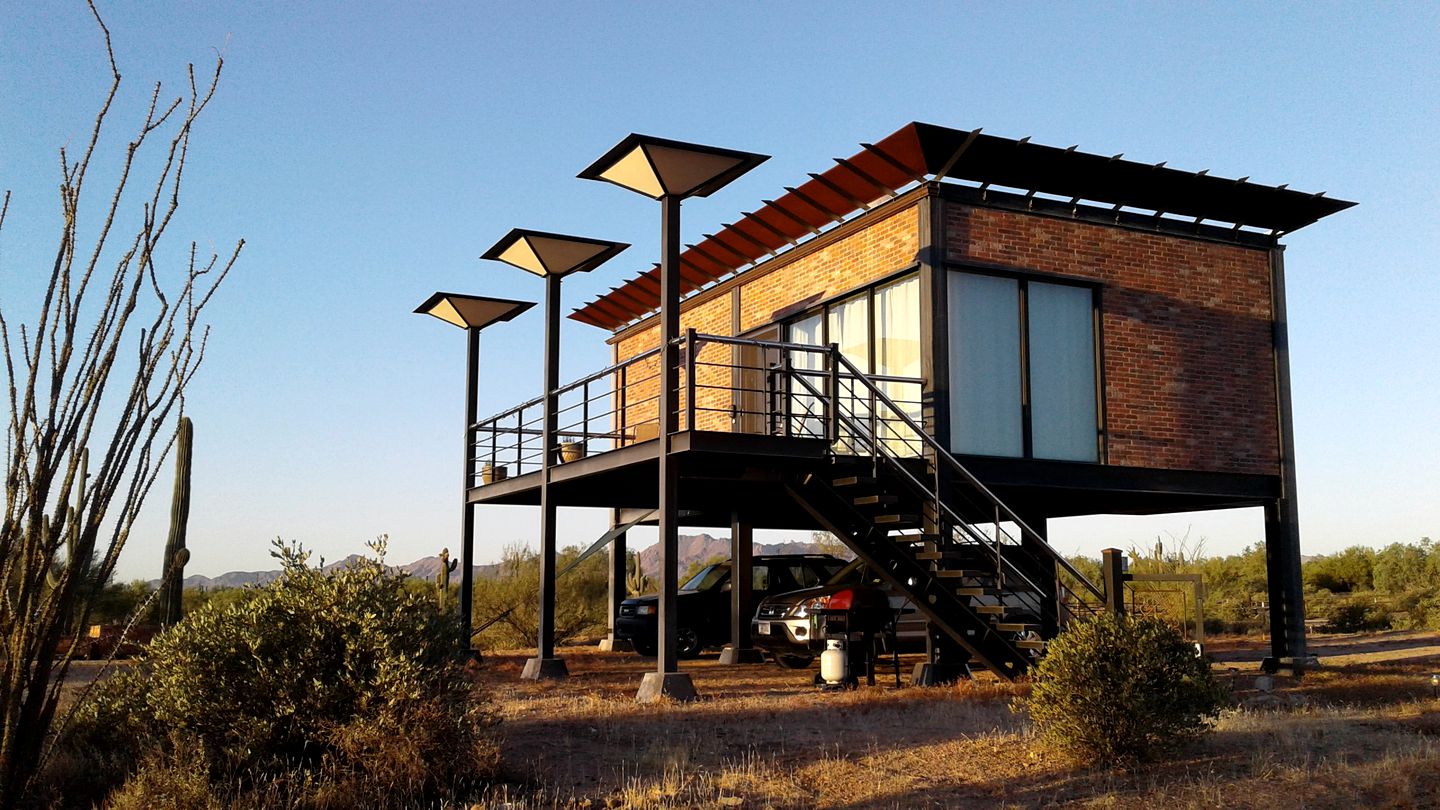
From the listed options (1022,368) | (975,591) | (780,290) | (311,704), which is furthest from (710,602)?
(311,704)

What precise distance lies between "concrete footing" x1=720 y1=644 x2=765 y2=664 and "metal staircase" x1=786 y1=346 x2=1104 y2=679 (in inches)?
178

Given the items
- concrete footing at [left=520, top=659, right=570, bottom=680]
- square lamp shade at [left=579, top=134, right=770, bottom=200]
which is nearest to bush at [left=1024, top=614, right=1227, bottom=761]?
square lamp shade at [left=579, top=134, right=770, bottom=200]

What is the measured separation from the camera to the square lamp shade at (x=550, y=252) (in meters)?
15.6

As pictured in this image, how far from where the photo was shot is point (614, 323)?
24.8 metres

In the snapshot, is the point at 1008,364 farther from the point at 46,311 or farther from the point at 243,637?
the point at 46,311

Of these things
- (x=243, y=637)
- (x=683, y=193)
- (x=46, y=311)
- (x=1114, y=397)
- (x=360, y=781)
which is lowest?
(x=360, y=781)

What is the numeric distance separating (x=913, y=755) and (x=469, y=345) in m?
12.0

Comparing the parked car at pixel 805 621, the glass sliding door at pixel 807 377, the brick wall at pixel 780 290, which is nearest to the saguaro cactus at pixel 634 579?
the brick wall at pixel 780 290

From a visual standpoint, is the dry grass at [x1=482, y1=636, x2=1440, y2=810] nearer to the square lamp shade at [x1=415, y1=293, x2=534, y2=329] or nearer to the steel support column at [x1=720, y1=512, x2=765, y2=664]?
the steel support column at [x1=720, y1=512, x2=765, y2=664]

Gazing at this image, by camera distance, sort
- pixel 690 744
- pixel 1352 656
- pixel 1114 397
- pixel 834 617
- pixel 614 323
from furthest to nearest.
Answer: pixel 614 323 < pixel 1352 656 < pixel 1114 397 < pixel 834 617 < pixel 690 744

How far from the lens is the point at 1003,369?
15789 millimetres

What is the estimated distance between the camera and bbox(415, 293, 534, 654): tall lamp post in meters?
Result: 18.4

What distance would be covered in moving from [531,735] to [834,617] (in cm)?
585

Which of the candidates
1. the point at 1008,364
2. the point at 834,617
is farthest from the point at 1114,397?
the point at 834,617
